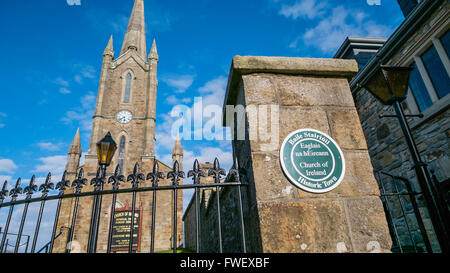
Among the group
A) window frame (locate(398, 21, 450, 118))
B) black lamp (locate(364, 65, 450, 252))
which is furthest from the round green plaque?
window frame (locate(398, 21, 450, 118))

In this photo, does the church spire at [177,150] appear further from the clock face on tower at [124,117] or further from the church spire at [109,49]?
the church spire at [109,49]

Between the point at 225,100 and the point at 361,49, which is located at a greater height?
the point at 361,49

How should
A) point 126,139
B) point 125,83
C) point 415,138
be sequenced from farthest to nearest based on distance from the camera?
1. point 125,83
2. point 126,139
3. point 415,138

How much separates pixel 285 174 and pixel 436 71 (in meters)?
5.21

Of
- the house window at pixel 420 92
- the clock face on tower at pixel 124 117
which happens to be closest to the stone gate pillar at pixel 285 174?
the house window at pixel 420 92

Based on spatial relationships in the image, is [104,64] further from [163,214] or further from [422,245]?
[422,245]

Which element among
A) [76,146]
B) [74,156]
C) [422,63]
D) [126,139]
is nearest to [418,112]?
[422,63]

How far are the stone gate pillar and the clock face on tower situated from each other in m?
21.4

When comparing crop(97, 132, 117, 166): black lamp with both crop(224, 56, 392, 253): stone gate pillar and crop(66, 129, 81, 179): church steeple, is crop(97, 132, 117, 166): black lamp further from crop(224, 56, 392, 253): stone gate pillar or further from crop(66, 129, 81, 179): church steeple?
crop(66, 129, 81, 179): church steeple

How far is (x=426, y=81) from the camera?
17.1ft

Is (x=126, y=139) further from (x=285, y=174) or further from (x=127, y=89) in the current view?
(x=285, y=174)

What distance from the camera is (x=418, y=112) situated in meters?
5.39
